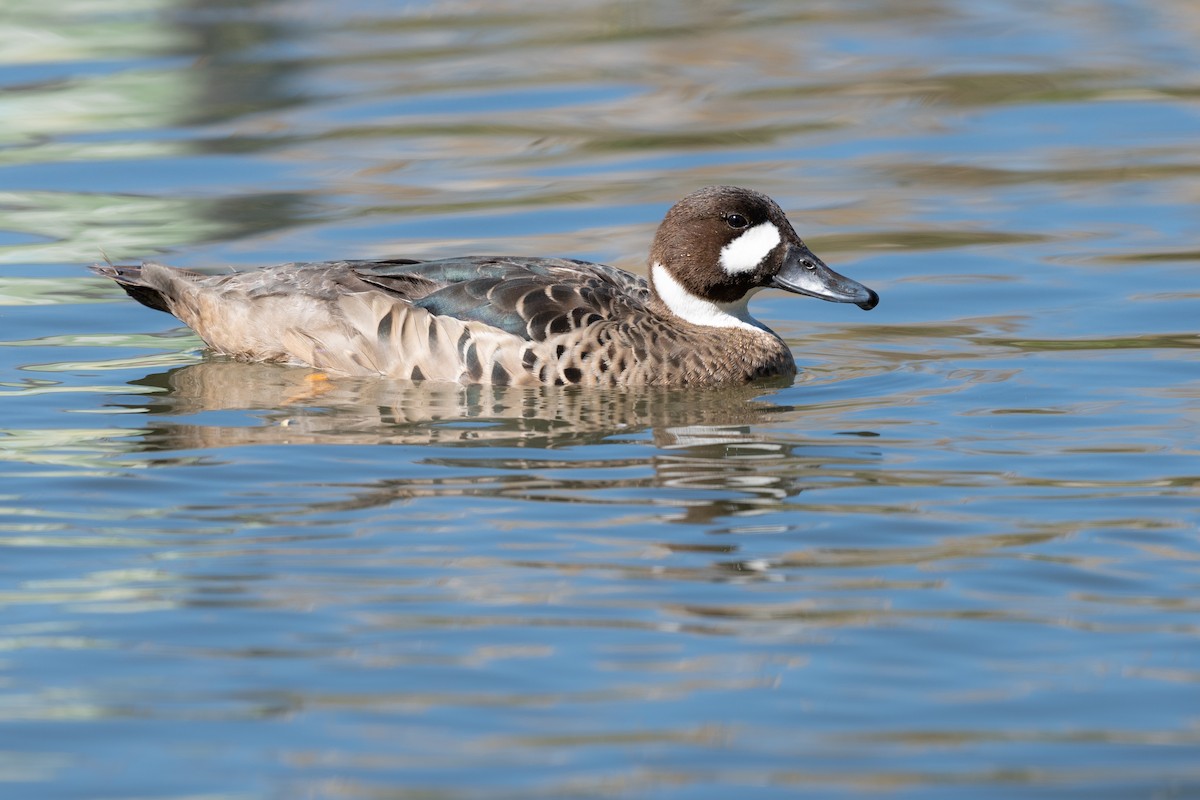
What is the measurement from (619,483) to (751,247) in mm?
2488

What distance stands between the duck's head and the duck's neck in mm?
10

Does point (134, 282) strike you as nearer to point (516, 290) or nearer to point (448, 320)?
point (448, 320)

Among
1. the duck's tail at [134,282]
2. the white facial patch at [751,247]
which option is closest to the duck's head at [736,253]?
the white facial patch at [751,247]

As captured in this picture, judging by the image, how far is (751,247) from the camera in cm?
1048

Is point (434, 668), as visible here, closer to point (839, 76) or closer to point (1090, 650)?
point (1090, 650)

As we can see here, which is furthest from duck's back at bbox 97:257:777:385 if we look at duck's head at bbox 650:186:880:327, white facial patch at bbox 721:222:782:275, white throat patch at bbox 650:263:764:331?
white facial patch at bbox 721:222:782:275

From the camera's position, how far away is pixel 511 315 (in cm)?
1018

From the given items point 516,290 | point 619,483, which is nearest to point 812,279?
point 516,290

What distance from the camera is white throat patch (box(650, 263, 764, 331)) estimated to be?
10.7 meters

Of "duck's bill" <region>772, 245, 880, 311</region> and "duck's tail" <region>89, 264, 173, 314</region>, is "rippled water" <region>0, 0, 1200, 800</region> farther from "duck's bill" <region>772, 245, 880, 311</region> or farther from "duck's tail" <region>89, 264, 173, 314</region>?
"duck's bill" <region>772, 245, 880, 311</region>

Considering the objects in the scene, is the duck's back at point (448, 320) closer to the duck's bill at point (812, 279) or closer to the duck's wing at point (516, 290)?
the duck's wing at point (516, 290)

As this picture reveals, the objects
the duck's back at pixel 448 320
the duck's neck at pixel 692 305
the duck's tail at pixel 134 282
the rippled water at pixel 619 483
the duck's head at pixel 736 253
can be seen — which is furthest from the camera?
the duck's tail at pixel 134 282

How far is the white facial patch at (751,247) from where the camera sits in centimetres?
1046

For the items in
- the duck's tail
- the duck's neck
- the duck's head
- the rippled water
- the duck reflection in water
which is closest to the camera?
the rippled water
